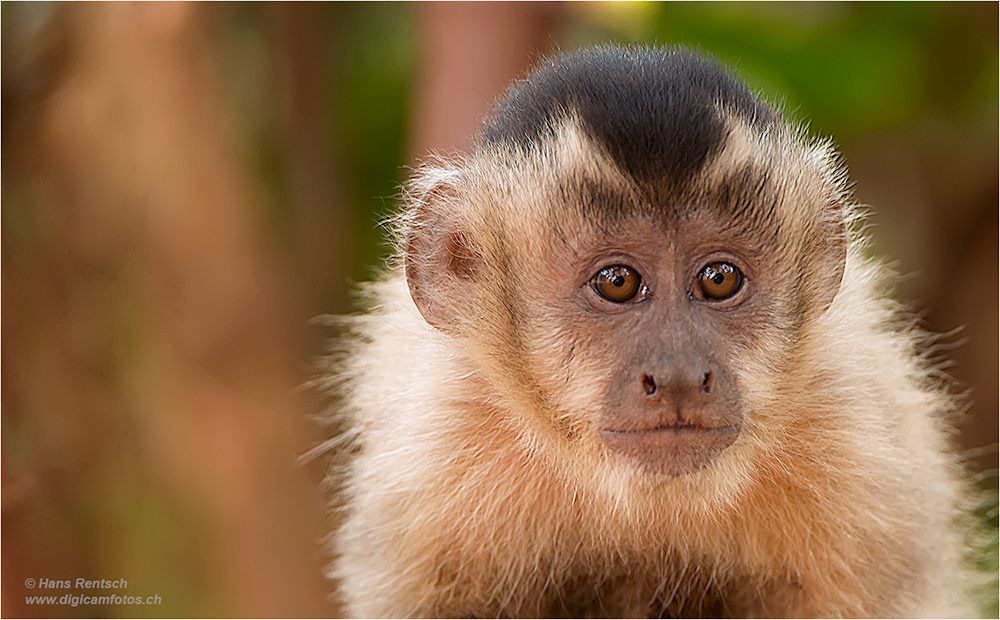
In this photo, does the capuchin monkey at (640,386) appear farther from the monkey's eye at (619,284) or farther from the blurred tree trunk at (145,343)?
the blurred tree trunk at (145,343)

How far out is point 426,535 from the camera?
251 centimetres

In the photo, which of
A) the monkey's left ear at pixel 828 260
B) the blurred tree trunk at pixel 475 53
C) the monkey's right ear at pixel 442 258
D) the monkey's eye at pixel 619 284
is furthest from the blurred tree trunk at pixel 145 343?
the monkey's left ear at pixel 828 260

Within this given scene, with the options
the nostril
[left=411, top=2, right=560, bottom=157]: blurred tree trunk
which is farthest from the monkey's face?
[left=411, top=2, right=560, bottom=157]: blurred tree trunk

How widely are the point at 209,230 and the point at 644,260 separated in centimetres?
189

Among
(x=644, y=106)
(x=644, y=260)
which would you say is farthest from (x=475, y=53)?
(x=644, y=260)

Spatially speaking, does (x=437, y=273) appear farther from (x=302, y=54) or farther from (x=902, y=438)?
(x=302, y=54)

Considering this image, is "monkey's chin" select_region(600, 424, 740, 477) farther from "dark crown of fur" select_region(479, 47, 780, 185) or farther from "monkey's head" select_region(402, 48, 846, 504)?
"dark crown of fur" select_region(479, 47, 780, 185)

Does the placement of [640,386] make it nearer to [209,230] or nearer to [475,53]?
[475,53]

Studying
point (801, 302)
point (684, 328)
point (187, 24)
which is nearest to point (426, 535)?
point (684, 328)

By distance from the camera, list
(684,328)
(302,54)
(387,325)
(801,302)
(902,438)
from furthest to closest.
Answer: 1. (302,54)
2. (387,325)
3. (902,438)
4. (801,302)
5. (684,328)

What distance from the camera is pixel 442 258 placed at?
236cm

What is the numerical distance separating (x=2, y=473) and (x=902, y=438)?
2.60 m

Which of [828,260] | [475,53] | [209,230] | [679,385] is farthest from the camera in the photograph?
[209,230]

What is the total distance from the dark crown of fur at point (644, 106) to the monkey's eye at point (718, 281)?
0.69 feet
